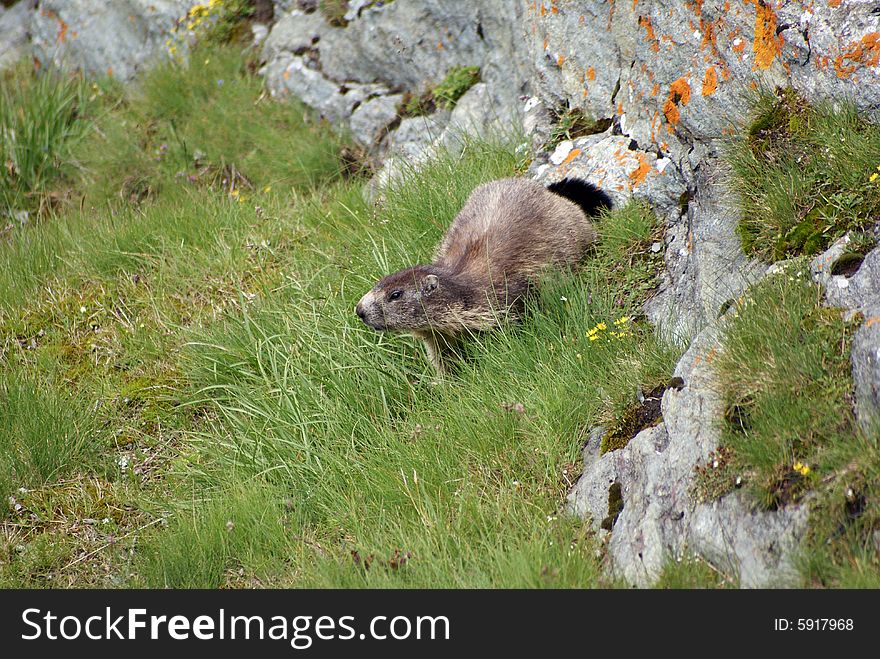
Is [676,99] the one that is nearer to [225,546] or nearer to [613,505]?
[613,505]

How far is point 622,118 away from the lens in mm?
5512

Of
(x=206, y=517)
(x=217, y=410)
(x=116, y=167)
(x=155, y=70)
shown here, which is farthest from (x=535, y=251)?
(x=155, y=70)

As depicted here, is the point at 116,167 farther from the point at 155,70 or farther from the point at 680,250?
the point at 680,250

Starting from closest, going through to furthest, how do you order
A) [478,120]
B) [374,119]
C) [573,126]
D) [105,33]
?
[573,126] → [478,120] → [374,119] → [105,33]

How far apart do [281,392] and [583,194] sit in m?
2.31

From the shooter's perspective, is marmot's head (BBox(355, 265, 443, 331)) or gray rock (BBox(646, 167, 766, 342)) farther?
marmot's head (BBox(355, 265, 443, 331))

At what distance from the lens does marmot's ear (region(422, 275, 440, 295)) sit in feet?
16.3

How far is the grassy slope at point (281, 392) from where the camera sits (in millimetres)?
3891

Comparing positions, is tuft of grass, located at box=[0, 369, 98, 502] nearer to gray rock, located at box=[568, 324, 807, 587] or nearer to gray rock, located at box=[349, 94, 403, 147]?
gray rock, located at box=[568, 324, 807, 587]

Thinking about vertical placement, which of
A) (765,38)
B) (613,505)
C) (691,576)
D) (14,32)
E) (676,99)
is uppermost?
(14,32)

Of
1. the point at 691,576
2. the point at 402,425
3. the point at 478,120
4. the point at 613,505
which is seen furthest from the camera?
the point at 478,120

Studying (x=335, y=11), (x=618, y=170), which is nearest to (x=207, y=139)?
(x=335, y=11)

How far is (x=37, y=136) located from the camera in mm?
7609

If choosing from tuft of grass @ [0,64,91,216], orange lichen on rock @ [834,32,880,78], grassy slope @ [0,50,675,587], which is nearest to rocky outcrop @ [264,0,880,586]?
orange lichen on rock @ [834,32,880,78]
